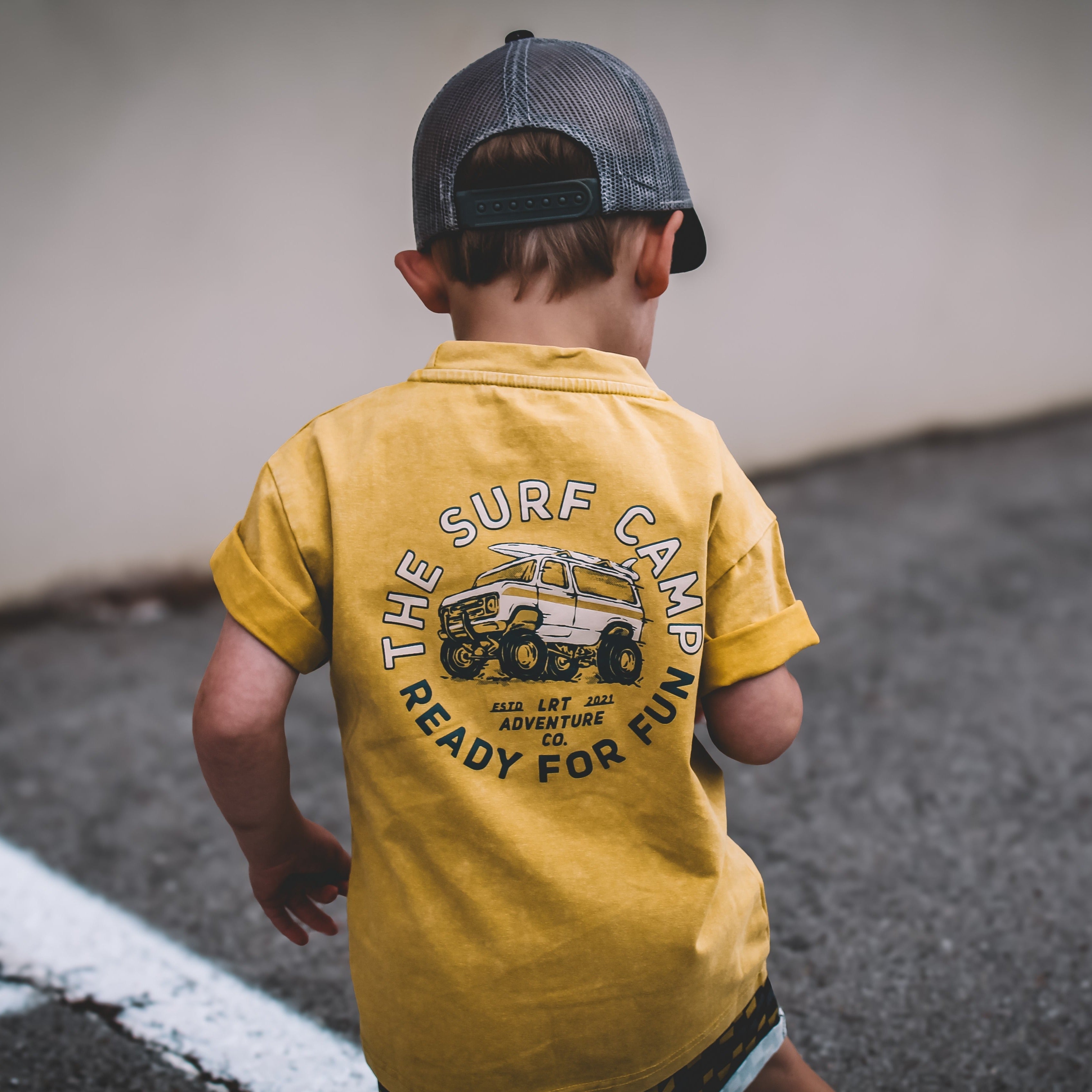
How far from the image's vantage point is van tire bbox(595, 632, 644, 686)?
1.11 meters

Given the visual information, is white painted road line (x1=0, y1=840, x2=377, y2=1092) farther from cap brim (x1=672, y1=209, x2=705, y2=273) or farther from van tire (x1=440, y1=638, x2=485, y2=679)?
cap brim (x1=672, y1=209, x2=705, y2=273)

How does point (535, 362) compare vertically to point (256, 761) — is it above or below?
above

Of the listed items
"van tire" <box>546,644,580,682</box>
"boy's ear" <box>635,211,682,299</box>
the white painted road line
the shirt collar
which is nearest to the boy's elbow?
"van tire" <box>546,644,580,682</box>

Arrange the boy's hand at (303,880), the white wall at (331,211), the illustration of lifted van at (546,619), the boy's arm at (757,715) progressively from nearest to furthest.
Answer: the illustration of lifted van at (546,619) → the boy's arm at (757,715) → the boy's hand at (303,880) → the white wall at (331,211)

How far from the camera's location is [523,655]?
43.4 inches

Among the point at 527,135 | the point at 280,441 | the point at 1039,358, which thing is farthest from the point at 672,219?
the point at 1039,358

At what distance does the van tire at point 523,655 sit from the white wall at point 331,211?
3200 millimetres

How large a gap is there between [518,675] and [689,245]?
0.58 meters

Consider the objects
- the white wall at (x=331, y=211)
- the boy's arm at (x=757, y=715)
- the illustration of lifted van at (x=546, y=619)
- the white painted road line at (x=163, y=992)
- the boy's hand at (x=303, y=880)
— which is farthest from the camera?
the white wall at (x=331, y=211)

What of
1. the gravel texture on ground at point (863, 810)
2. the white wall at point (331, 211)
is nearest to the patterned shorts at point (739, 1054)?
the gravel texture on ground at point (863, 810)

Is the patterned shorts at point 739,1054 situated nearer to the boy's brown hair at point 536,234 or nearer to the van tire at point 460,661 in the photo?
the van tire at point 460,661

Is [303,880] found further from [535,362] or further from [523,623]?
[535,362]

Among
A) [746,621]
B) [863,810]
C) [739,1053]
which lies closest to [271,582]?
[746,621]

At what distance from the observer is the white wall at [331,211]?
143 inches
